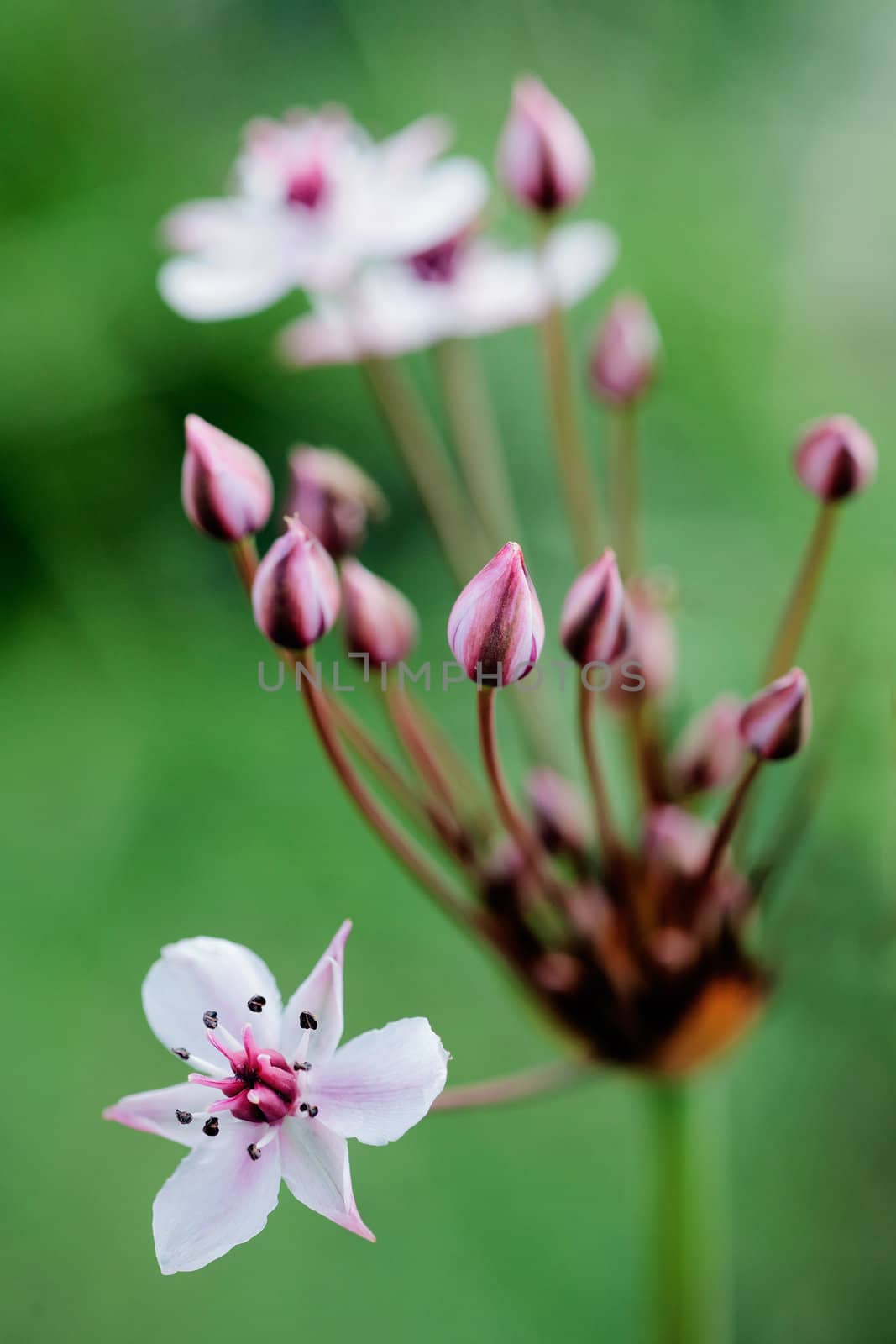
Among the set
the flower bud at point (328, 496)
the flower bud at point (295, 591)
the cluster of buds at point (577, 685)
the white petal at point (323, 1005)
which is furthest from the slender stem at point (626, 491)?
the white petal at point (323, 1005)

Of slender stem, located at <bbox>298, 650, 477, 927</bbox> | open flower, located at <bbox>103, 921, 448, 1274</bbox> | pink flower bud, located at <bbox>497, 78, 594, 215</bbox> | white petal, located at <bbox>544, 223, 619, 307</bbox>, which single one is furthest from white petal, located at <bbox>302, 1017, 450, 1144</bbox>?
white petal, located at <bbox>544, 223, 619, 307</bbox>

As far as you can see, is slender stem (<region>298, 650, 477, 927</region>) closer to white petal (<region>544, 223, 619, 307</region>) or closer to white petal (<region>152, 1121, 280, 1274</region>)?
white petal (<region>152, 1121, 280, 1274</region>)

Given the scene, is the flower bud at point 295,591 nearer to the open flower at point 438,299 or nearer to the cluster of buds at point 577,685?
the cluster of buds at point 577,685

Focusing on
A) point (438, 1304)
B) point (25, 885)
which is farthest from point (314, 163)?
point (438, 1304)

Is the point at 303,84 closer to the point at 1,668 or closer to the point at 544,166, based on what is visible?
the point at 1,668

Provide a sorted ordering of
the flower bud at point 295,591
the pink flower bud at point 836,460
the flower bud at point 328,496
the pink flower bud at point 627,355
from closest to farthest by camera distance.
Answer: the flower bud at point 295,591
the pink flower bud at point 836,460
the flower bud at point 328,496
the pink flower bud at point 627,355

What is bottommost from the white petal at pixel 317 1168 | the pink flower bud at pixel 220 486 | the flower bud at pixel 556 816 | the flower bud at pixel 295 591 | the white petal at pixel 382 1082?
the flower bud at pixel 556 816

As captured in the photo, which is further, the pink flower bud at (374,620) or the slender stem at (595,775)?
the pink flower bud at (374,620)

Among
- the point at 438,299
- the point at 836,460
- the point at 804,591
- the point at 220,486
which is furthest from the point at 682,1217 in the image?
the point at 438,299

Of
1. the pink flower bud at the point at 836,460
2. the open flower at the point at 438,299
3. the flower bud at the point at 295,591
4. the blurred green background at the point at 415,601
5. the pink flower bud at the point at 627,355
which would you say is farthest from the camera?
the blurred green background at the point at 415,601
